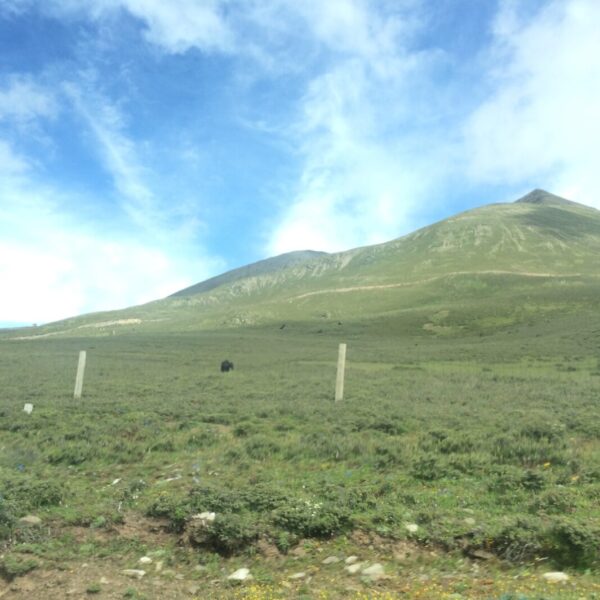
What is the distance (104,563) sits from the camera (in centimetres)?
674

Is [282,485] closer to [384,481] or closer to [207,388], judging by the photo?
[384,481]

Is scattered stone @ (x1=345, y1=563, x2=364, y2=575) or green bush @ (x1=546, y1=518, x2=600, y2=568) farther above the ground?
green bush @ (x1=546, y1=518, x2=600, y2=568)

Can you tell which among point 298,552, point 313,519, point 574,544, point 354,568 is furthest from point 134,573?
point 574,544

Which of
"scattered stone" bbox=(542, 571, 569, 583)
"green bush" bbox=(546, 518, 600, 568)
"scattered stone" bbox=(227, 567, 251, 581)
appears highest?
"green bush" bbox=(546, 518, 600, 568)

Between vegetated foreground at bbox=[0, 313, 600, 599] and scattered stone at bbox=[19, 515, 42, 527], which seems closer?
vegetated foreground at bbox=[0, 313, 600, 599]

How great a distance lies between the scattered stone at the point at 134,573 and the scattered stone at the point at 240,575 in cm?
119

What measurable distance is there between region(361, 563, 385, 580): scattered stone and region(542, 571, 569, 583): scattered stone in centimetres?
172

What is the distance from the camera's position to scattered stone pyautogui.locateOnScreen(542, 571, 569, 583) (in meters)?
5.18

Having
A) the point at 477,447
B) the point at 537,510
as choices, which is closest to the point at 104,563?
the point at 537,510

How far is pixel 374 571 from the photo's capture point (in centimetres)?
586

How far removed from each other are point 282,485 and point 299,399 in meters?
10.2

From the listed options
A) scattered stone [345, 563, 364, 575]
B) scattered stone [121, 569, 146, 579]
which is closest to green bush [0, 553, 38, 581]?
scattered stone [121, 569, 146, 579]

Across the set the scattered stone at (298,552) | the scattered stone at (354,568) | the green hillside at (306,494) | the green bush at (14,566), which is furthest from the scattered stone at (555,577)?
the green bush at (14,566)

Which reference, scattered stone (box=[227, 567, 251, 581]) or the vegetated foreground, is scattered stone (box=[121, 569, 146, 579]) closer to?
the vegetated foreground
